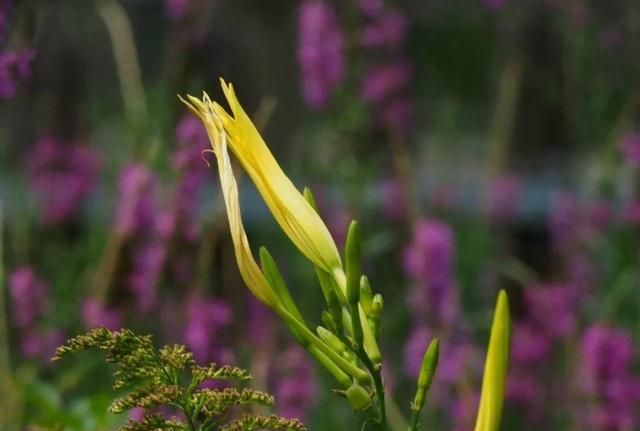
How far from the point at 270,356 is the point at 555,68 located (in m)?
1.87

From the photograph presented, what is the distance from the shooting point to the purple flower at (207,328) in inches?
85.4

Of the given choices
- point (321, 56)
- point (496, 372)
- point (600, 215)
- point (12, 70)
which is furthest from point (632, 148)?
point (496, 372)

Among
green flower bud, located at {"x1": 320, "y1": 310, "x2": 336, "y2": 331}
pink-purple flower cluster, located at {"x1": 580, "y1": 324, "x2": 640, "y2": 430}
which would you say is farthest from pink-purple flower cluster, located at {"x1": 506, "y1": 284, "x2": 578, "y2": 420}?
green flower bud, located at {"x1": 320, "y1": 310, "x2": 336, "y2": 331}

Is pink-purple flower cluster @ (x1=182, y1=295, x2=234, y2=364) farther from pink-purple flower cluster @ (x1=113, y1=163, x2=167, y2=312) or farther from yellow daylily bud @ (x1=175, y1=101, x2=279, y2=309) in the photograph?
yellow daylily bud @ (x1=175, y1=101, x2=279, y2=309)

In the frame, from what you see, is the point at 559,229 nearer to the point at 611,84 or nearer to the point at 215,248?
the point at 611,84

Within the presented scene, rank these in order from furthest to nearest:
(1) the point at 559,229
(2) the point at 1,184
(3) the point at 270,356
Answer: (2) the point at 1,184 → (1) the point at 559,229 → (3) the point at 270,356

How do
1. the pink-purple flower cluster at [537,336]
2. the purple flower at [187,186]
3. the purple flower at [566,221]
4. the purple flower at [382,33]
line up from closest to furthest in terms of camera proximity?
the purple flower at [187,186]
the purple flower at [382,33]
the pink-purple flower cluster at [537,336]
the purple flower at [566,221]

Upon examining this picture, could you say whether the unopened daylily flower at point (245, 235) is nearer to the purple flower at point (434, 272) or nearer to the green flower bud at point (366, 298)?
the green flower bud at point (366, 298)

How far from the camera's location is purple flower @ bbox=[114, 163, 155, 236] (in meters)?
2.41

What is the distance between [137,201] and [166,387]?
157 centimetres

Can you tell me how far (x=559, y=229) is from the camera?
3666 mm

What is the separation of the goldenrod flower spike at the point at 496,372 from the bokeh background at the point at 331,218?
2.07ft

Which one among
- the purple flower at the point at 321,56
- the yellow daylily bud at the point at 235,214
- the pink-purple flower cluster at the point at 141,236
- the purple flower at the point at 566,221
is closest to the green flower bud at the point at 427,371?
the yellow daylily bud at the point at 235,214

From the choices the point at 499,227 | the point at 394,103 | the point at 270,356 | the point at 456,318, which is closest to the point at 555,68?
the point at 499,227
